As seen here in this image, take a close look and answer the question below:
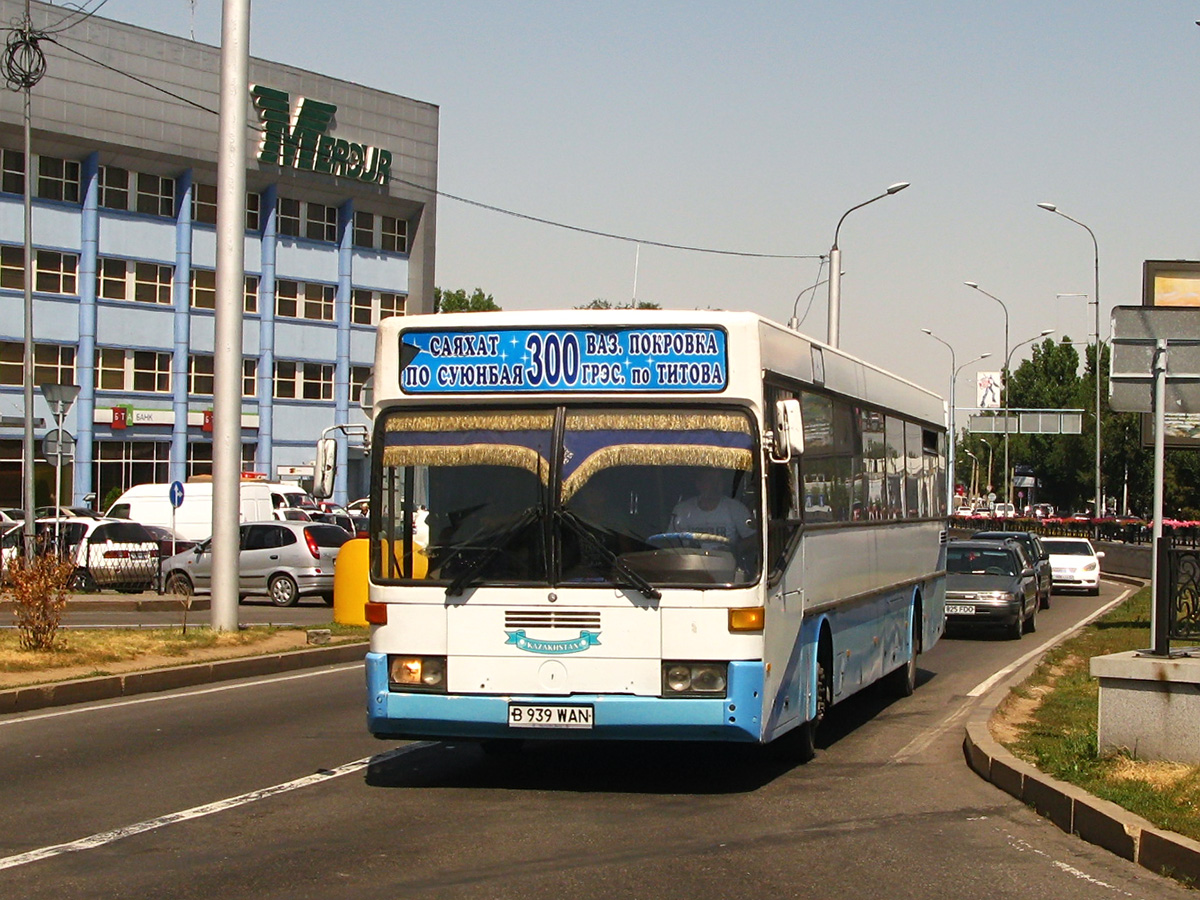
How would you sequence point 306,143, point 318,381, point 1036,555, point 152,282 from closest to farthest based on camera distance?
1. point 1036,555
2. point 152,282
3. point 306,143
4. point 318,381

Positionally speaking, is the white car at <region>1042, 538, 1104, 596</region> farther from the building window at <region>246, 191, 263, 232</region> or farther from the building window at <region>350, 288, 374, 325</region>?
the building window at <region>246, 191, 263, 232</region>

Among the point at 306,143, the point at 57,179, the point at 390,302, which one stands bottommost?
the point at 390,302

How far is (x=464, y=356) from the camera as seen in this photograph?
10.1m

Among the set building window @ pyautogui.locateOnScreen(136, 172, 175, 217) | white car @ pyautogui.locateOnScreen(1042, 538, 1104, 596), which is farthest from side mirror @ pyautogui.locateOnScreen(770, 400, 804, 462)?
building window @ pyautogui.locateOnScreen(136, 172, 175, 217)

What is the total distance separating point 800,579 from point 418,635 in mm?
2583

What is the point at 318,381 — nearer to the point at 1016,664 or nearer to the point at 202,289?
the point at 202,289

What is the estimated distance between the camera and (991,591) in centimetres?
2539

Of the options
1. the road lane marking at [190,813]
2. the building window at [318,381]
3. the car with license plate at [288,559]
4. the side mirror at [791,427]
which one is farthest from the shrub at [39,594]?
the building window at [318,381]

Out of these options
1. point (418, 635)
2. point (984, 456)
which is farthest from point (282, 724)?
point (984, 456)

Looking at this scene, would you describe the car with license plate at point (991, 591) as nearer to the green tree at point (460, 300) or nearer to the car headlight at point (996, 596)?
the car headlight at point (996, 596)

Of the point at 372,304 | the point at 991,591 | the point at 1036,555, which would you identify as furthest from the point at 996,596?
the point at 372,304

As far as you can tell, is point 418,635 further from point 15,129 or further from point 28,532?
point 15,129

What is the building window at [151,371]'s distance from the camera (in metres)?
62.1

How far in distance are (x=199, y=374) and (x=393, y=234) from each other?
40.3 ft
